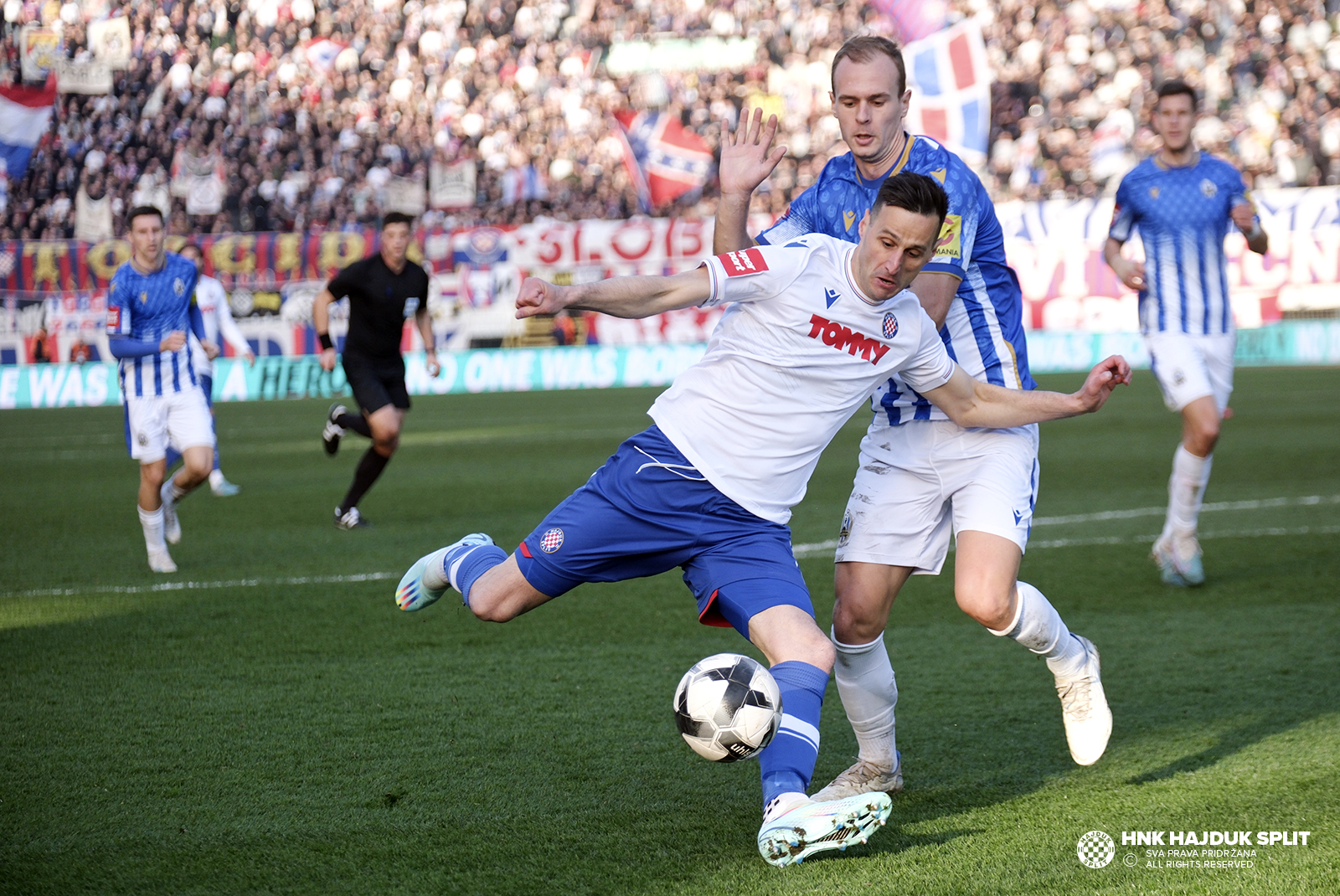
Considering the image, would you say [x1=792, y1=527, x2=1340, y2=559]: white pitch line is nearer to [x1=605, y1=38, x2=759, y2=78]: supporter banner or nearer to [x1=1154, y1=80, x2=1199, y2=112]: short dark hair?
[x1=1154, y1=80, x2=1199, y2=112]: short dark hair

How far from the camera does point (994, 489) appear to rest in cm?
383

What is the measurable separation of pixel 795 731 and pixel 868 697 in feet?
1.82

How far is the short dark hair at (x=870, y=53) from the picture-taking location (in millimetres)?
3725

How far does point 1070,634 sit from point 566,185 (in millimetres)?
25432

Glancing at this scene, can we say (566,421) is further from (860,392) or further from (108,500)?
(860,392)

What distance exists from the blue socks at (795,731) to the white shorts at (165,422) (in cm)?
558

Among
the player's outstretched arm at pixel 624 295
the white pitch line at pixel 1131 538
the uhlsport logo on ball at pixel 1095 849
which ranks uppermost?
the player's outstretched arm at pixel 624 295

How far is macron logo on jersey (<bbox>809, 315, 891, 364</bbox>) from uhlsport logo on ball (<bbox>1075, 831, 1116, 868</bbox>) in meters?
1.34

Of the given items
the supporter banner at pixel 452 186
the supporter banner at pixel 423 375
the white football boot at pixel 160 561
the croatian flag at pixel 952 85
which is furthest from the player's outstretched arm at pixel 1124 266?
the supporter banner at pixel 452 186

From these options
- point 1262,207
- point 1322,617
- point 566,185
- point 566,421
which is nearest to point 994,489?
point 1322,617

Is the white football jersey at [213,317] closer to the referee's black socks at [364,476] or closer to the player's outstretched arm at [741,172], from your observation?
the referee's black socks at [364,476]

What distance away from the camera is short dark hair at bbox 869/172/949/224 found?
10.7 ft

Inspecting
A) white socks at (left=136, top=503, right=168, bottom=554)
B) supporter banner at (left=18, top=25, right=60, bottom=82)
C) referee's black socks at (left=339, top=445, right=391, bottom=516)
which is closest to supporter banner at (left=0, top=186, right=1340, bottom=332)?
supporter banner at (left=18, top=25, right=60, bottom=82)

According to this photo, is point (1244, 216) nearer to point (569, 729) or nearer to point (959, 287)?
point (959, 287)
